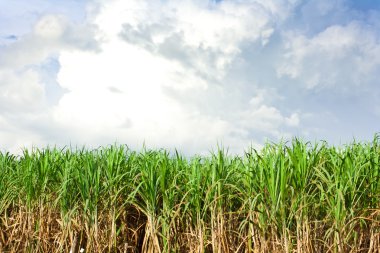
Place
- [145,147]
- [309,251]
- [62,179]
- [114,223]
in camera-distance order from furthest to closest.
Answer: [145,147] < [62,179] < [114,223] < [309,251]

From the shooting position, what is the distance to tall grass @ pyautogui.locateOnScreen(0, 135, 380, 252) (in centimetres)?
550

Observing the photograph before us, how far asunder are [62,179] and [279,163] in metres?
3.05

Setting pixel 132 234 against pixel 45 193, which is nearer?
pixel 132 234

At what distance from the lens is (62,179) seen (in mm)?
7074

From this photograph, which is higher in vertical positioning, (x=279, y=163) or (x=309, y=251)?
(x=279, y=163)

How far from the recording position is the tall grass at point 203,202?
5496mm

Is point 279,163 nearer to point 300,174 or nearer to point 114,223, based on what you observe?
point 300,174

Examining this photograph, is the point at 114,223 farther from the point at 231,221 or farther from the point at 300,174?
the point at 300,174

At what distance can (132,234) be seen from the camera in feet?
22.0

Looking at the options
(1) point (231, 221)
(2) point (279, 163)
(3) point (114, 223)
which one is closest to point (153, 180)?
(3) point (114, 223)

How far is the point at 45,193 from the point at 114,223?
4.90 ft

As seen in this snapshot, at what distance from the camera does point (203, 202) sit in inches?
247

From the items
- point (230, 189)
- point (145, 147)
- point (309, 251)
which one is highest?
point (145, 147)

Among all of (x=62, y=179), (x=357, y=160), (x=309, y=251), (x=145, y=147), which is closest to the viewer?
(x=309, y=251)
